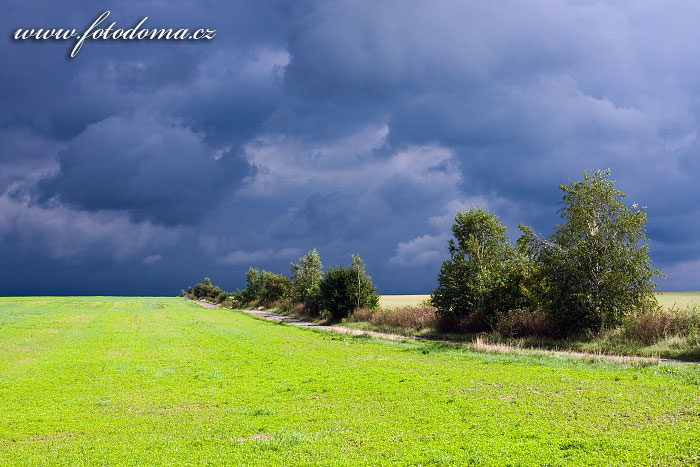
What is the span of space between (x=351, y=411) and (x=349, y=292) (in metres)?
38.0

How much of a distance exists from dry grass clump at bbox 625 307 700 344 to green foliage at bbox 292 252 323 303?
48663mm

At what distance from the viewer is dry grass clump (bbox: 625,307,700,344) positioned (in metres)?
22.4

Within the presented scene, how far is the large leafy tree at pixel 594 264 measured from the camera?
1012 inches

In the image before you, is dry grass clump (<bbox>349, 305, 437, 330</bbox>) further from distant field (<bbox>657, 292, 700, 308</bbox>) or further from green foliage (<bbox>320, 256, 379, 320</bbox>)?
distant field (<bbox>657, 292, 700, 308</bbox>)

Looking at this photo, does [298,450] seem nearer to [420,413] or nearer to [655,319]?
[420,413]

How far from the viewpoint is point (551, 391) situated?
12914 millimetres

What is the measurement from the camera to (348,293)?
50.1 meters

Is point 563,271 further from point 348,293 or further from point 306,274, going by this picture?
point 306,274

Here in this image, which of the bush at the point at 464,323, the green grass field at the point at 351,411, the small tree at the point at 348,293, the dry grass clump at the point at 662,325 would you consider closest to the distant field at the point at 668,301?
the small tree at the point at 348,293

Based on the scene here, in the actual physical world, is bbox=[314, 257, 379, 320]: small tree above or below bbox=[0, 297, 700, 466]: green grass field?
above

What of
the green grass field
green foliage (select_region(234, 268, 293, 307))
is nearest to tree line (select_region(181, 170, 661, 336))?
the green grass field

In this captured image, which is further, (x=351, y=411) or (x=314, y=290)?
(x=314, y=290)

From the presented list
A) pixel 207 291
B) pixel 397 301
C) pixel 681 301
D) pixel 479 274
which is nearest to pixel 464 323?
pixel 479 274

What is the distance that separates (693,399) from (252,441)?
38.2 feet
